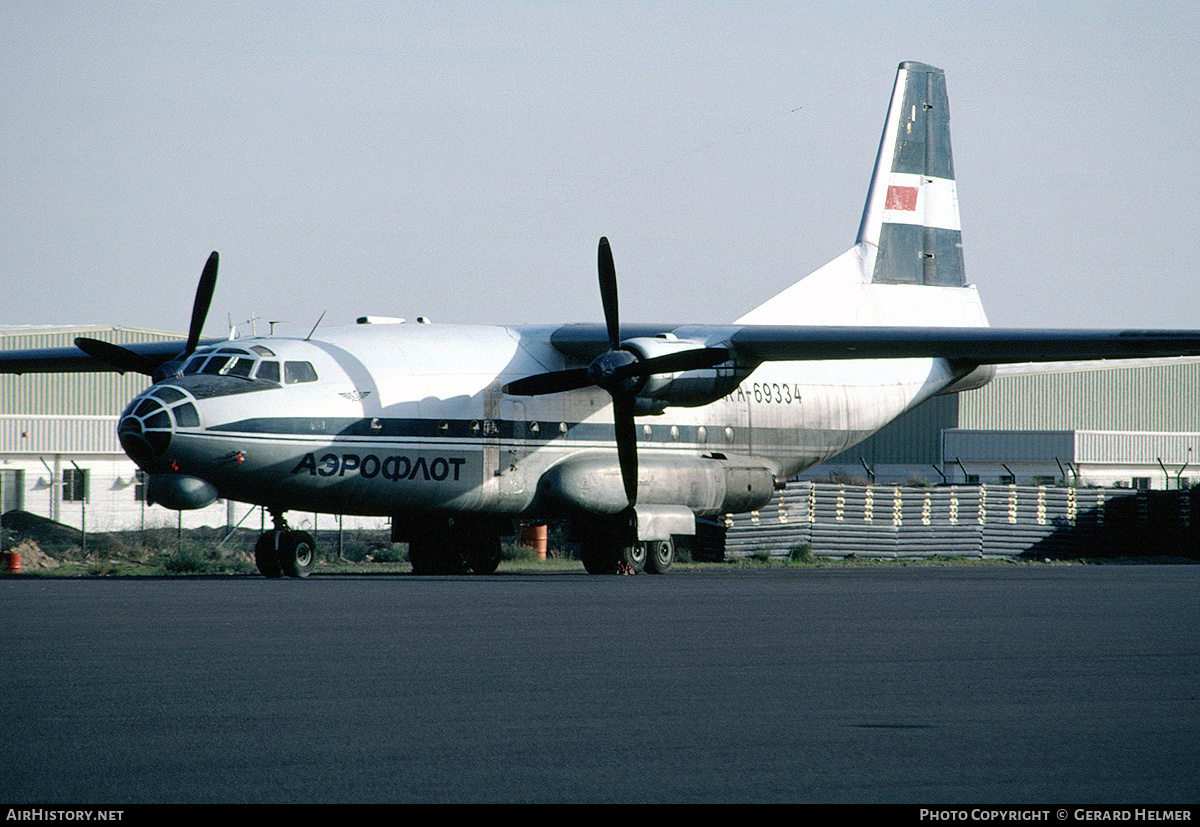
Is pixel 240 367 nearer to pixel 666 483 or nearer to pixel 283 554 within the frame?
pixel 283 554

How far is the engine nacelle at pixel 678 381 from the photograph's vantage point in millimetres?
22719

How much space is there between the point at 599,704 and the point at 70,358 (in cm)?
2148

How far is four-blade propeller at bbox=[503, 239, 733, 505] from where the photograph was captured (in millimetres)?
22344

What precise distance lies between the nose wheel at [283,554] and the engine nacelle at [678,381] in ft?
19.7

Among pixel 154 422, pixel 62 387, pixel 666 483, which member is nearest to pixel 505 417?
pixel 666 483

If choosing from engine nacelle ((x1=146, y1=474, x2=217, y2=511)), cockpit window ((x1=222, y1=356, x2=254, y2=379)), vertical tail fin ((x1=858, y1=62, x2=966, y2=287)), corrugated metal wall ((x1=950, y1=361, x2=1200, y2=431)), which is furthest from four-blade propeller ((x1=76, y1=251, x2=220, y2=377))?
corrugated metal wall ((x1=950, y1=361, x2=1200, y2=431))

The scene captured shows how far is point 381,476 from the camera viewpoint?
2250cm

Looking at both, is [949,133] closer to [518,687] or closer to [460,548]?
[460,548]

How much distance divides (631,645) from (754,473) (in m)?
16.1

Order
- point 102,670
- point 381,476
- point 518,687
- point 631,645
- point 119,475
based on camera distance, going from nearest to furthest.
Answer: point 518,687 → point 102,670 → point 631,645 → point 381,476 → point 119,475

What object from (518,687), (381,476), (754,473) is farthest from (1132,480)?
(518,687)

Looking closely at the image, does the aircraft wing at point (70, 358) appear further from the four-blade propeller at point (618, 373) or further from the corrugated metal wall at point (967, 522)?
the corrugated metal wall at point (967, 522)
